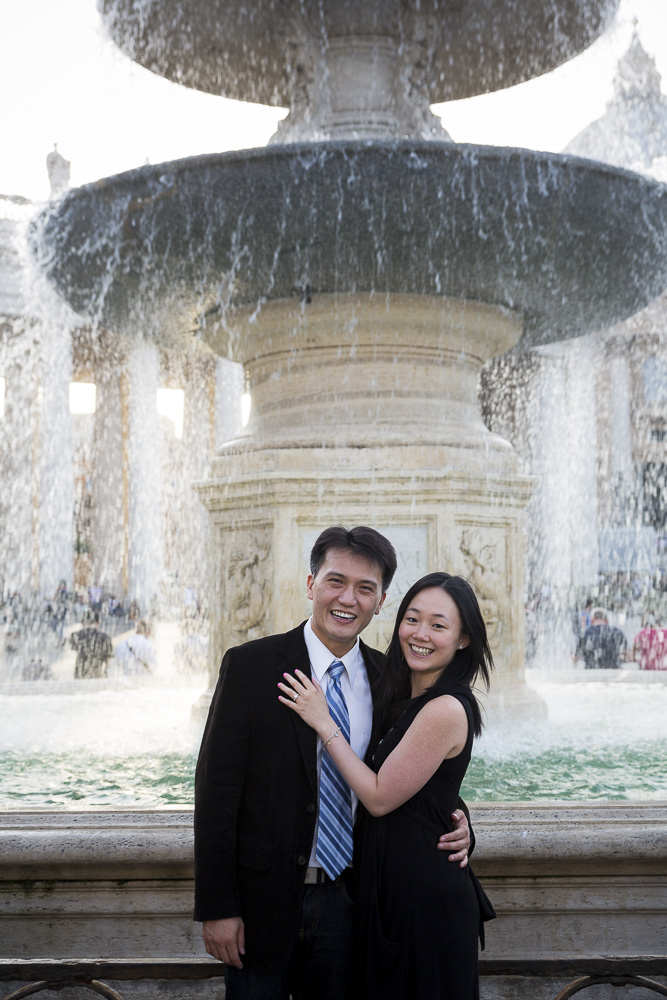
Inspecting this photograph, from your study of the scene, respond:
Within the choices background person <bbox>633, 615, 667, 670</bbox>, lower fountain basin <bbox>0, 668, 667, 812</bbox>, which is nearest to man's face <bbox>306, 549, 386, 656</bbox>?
lower fountain basin <bbox>0, 668, 667, 812</bbox>

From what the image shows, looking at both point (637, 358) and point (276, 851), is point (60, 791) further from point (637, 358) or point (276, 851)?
point (637, 358)

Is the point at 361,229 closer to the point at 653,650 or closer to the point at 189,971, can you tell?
the point at 189,971

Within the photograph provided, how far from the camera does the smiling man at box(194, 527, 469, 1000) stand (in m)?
2.37

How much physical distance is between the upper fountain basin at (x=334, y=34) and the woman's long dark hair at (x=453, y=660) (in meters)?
5.92

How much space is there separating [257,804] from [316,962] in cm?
37

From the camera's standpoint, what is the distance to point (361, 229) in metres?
5.89

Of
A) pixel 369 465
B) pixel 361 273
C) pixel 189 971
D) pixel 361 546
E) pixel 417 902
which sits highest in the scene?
pixel 361 273

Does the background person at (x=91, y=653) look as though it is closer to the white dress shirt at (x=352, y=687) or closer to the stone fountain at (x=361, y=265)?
the stone fountain at (x=361, y=265)

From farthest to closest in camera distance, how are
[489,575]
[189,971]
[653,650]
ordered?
[653,650]
[489,575]
[189,971]

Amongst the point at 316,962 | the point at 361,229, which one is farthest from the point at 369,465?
the point at 316,962

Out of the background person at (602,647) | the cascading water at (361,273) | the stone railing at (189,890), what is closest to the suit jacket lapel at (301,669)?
the stone railing at (189,890)

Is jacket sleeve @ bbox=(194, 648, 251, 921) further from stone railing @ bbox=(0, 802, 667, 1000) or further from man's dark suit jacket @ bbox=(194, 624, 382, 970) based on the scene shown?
stone railing @ bbox=(0, 802, 667, 1000)

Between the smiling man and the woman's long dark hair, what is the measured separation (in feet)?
0.28

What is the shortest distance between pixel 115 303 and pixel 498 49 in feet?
11.8
